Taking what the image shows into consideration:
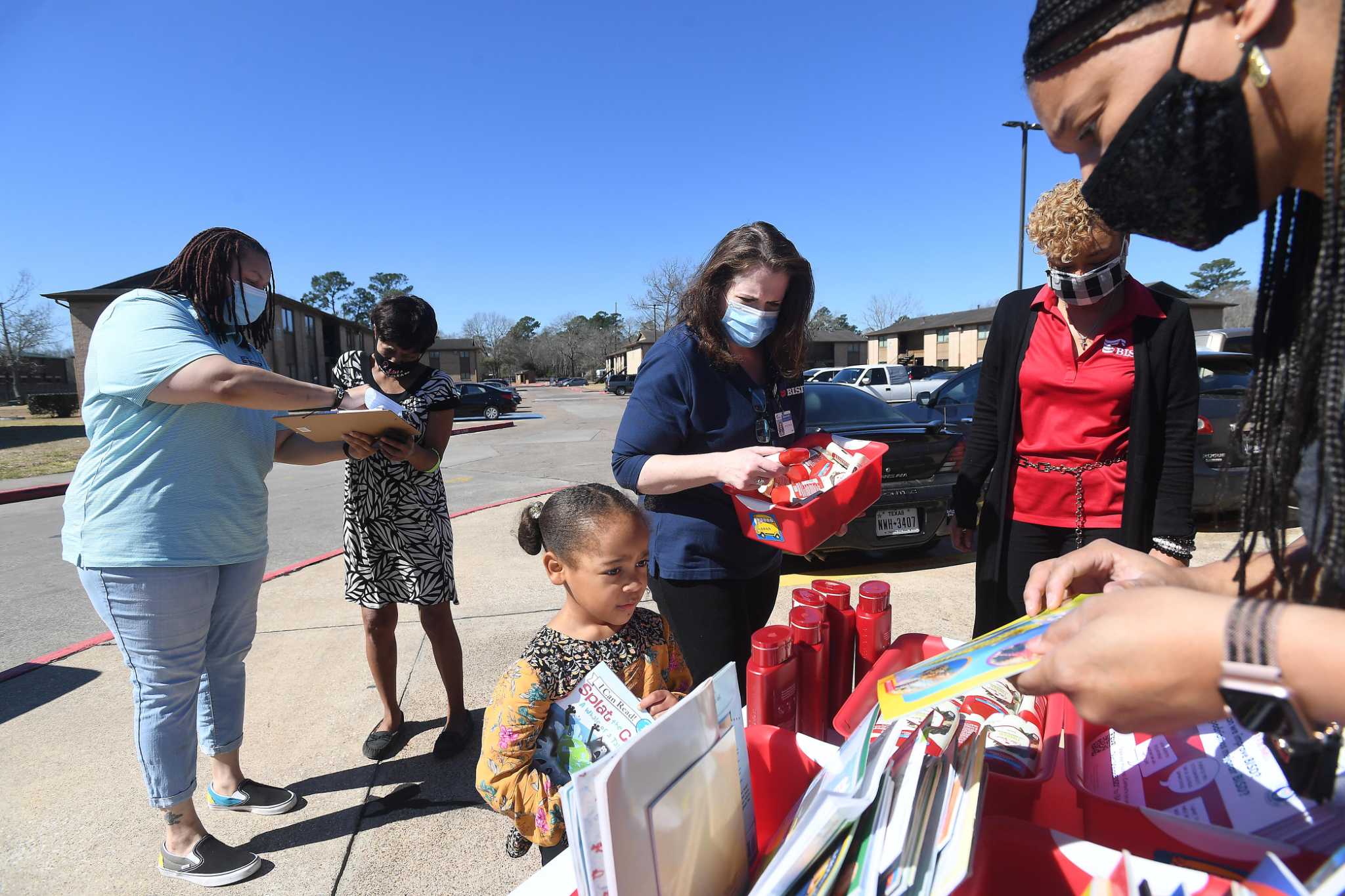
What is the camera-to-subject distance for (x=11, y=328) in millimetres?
47406

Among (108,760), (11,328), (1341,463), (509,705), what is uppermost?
(11,328)

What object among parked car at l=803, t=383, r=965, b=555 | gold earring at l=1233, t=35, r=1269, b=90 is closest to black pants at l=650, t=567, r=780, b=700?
gold earring at l=1233, t=35, r=1269, b=90

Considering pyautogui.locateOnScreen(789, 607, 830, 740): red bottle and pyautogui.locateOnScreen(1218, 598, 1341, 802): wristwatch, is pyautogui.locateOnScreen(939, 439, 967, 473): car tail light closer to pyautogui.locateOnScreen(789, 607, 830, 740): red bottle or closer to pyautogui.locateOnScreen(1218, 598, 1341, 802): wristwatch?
pyautogui.locateOnScreen(789, 607, 830, 740): red bottle

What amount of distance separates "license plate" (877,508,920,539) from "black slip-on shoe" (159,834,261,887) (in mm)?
4181

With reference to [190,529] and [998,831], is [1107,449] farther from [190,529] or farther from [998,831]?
[190,529]

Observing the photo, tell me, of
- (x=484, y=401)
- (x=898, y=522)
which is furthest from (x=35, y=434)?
(x=898, y=522)

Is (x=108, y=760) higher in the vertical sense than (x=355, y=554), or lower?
lower

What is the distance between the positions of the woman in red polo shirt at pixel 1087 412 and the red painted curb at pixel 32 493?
13148mm

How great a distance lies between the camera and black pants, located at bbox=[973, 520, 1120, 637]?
2430mm

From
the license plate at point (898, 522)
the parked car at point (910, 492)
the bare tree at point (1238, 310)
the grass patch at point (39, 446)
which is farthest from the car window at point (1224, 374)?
the bare tree at point (1238, 310)

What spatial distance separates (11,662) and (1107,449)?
5951 mm

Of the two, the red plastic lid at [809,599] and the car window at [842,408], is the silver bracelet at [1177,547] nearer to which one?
the red plastic lid at [809,599]

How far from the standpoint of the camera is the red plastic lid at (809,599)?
6.25 feet

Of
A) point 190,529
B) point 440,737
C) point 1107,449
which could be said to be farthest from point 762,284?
point 440,737
